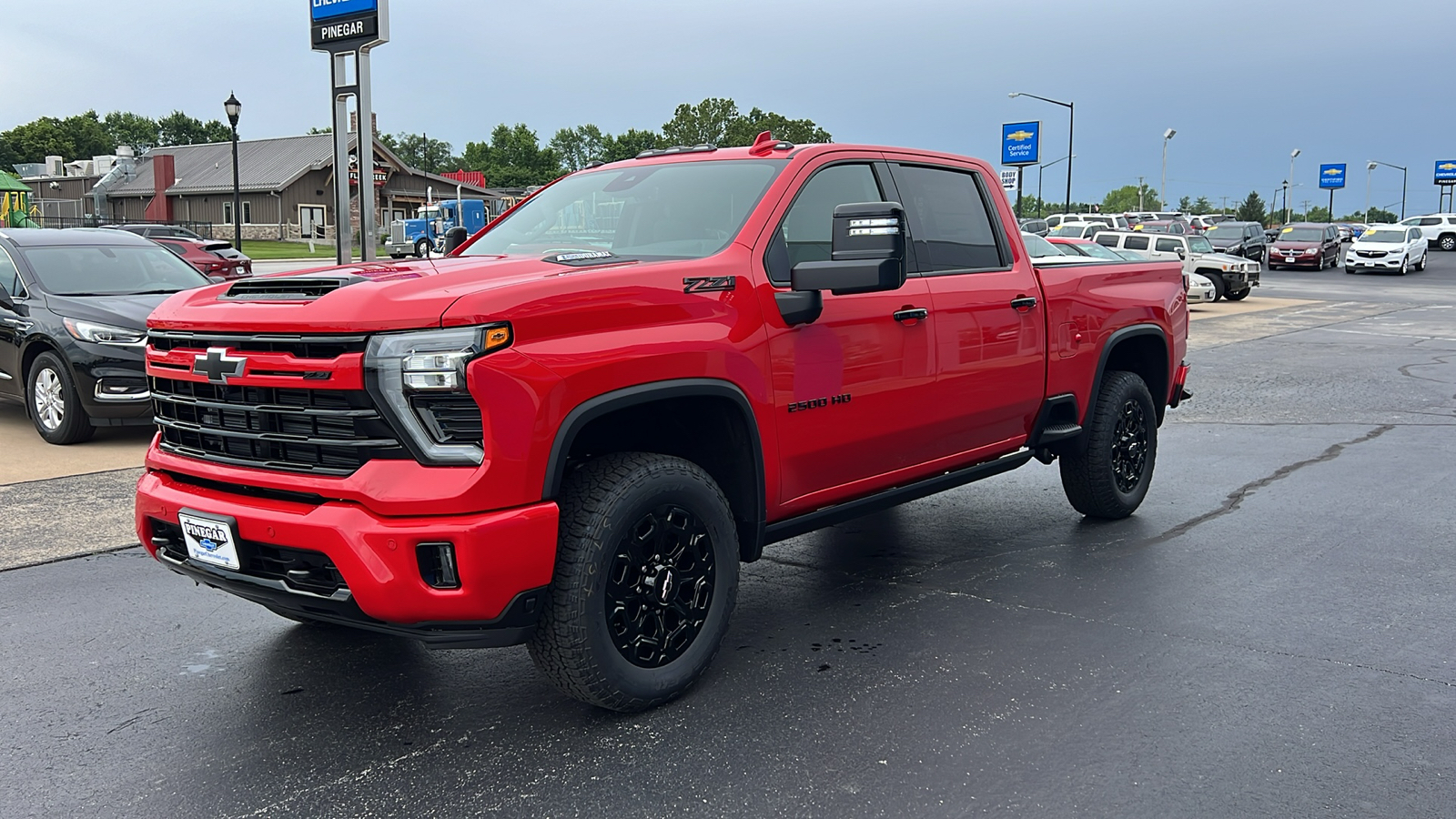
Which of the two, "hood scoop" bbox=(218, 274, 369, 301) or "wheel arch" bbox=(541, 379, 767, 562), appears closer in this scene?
"hood scoop" bbox=(218, 274, 369, 301)

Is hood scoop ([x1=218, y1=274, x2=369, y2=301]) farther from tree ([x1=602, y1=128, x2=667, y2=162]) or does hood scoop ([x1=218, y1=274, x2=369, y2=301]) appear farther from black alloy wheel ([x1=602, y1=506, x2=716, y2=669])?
tree ([x1=602, y1=128, x2=667, y2=162])

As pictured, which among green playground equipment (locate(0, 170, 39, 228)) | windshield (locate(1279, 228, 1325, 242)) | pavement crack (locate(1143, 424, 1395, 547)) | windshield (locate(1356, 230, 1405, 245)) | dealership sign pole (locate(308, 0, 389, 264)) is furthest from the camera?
windshield (locate(1279, 228, 1325, 242))

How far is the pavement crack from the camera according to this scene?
6.63 metres

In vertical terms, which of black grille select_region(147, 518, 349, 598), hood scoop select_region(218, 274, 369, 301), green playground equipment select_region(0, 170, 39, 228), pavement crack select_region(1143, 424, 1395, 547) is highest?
green playground equipment select_region(0, 170, 39, 228)

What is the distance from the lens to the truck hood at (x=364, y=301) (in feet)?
11.5

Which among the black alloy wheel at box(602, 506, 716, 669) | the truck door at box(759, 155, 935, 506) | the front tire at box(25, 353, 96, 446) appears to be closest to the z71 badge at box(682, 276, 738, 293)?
the truck door at box(759, 155, 935, 506)

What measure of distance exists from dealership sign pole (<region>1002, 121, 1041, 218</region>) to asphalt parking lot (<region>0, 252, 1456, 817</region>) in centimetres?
6457

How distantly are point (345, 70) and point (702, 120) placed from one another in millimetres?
101059

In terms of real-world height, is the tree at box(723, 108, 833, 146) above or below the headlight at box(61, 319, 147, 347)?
above

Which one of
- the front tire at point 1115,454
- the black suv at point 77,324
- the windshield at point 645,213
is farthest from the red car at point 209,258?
the front tire at point 1115,454

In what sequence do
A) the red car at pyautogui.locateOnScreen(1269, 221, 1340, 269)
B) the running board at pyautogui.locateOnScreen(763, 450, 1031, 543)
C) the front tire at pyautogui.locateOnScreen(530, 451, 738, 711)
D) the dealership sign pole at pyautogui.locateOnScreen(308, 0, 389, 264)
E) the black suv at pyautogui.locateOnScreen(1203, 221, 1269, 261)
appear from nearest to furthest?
the front tire at pyautogui.locateOnScreen(530, 451, 738, 711) → the running board at pyautogui.locateOnScreen(763, 450, 1031, 543) → the dealership sign pole at pyautogui.locateOnScreen(308, 0, 389, 264) → the black suv at pyautogui.locateOnScreen(1203, 221, 1269, 261) → the red car at pyautogui.locateOnScreen(1269, 221, 1340, 269)

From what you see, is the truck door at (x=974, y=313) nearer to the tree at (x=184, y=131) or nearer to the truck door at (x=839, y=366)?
the truck door at (x=839, y=366)

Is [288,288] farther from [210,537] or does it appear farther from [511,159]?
[511,159]

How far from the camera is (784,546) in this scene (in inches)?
252
